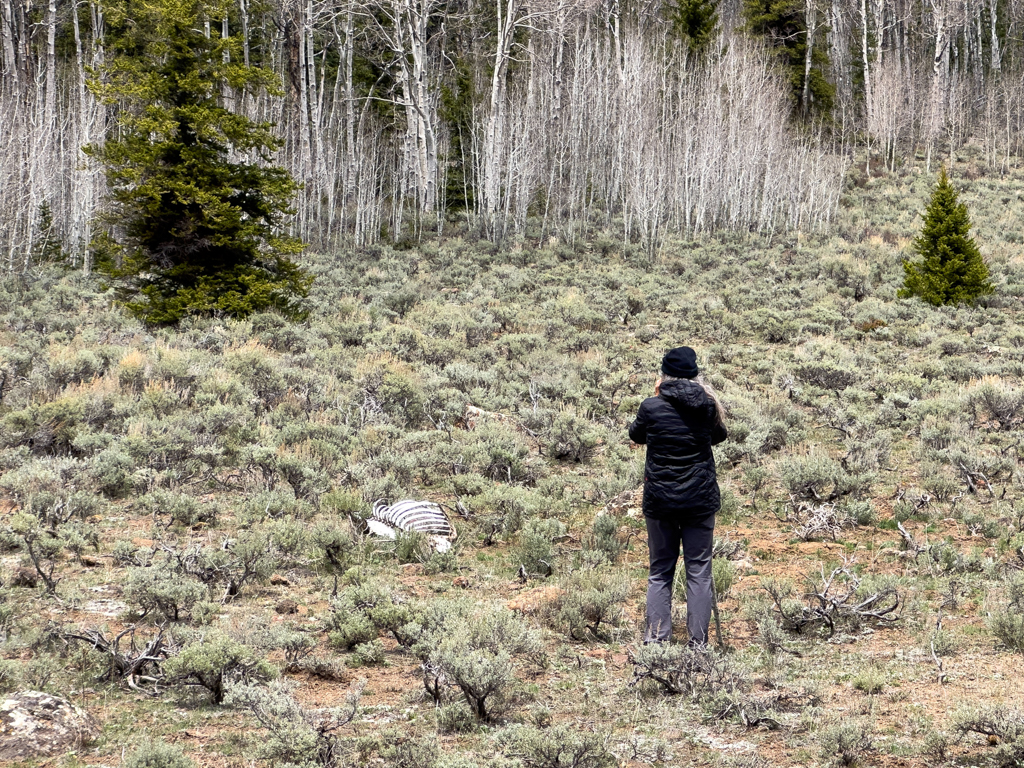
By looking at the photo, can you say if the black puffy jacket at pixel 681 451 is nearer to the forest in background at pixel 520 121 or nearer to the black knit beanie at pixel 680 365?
the black knit beanie at pixel 680 365

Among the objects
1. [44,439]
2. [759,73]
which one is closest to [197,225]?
[44,439]

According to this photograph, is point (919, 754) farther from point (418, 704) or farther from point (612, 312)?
point (612, 312)

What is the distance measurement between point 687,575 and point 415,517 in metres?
2.88

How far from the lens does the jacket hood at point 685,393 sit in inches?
190

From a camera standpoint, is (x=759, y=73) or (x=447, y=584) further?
(x=759, y=73)

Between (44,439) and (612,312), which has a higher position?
(612,312)

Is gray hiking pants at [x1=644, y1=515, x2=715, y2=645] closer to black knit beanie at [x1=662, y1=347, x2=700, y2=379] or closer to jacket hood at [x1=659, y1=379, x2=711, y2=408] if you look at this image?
jacket hood at [x1=659, y1=379, x2=711, y2=408]

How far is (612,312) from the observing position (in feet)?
59.0

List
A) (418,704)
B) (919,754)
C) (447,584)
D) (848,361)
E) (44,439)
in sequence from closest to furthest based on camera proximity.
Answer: (919,754), (418,704), (447,584), (44,439), (848,361)

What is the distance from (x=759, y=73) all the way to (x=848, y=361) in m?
20.9

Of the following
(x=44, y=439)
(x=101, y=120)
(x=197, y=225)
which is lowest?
(x=44, y=439)

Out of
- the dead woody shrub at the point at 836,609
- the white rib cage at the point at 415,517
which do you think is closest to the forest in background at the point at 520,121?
the white rib cage at the point at 415,517

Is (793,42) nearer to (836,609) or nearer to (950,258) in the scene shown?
(950,258)

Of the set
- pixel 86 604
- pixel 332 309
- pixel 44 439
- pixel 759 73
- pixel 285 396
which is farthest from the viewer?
pixel 759 73
